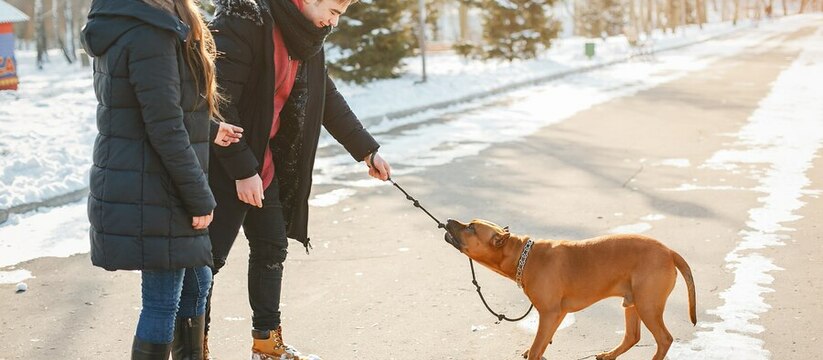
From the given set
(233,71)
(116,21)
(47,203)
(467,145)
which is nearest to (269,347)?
(233,71)

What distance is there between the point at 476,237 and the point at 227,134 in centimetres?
130

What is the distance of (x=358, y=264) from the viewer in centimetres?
635

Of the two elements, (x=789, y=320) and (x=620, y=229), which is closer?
(x=789, y=320)

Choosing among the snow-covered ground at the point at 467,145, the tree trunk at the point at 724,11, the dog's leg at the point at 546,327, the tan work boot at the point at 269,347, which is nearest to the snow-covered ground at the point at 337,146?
the snow-covered ground at the point at 467,145

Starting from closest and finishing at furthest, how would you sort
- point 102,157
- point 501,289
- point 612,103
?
point 102,157, point 501,289, point 612,103

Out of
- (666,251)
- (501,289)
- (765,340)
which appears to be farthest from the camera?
(501,289)

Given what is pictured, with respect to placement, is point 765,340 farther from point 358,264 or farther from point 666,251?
point 358,264

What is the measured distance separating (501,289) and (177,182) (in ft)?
9.63

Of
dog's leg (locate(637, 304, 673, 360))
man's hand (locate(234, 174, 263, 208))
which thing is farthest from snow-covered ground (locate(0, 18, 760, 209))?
dog's leg (locate(637, 304, 673, 360))

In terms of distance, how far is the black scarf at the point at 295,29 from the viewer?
367cm

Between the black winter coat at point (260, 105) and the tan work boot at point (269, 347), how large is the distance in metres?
0.49

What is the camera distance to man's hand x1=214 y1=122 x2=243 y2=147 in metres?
3.54

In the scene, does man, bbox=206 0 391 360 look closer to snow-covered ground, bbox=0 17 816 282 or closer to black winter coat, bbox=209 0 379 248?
black winter coat, bbox=209 0 379 248

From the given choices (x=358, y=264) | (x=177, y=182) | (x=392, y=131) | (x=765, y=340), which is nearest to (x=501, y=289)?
(x=358, y=264)
